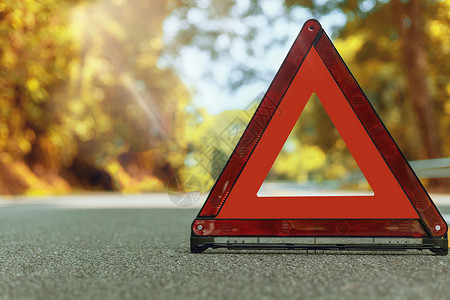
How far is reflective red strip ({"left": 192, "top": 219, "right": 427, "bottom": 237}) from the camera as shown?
149 inches

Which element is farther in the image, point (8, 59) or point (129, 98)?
point (129, 98)

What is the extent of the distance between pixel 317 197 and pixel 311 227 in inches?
9.2

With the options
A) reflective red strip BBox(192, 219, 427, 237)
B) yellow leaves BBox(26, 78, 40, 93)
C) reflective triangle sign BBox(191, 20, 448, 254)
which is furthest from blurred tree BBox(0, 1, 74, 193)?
reflective red strip BBox(192, 219, 427, 237)

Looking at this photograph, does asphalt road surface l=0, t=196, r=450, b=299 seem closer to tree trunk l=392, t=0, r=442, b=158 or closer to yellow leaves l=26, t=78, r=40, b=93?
yellow leaves l=26, t=78, r=40, b=93

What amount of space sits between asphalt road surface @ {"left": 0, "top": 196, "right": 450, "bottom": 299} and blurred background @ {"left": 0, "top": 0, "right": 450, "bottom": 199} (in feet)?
10.1

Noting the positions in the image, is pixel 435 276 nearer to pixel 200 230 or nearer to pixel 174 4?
pixel 200 230

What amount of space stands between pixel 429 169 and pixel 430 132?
2.54 meters

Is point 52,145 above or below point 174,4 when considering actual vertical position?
below

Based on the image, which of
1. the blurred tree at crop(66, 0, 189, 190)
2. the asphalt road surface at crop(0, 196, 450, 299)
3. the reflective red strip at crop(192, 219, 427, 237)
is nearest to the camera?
the asphalt road surface at crop(0, 196, 450, 299)

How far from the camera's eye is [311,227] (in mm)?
3859

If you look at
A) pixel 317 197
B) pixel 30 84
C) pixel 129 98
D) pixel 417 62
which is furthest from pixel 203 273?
pixel 129 98

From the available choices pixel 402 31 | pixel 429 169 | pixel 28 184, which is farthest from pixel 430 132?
pixel 28 184

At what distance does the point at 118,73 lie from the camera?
27.7 metres

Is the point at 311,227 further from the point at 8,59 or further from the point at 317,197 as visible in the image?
the point at 8,59
